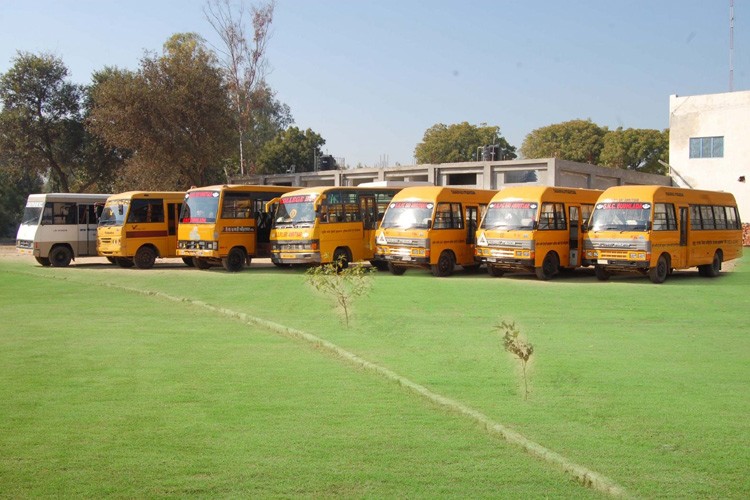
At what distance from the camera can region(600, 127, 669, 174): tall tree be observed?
69188mm

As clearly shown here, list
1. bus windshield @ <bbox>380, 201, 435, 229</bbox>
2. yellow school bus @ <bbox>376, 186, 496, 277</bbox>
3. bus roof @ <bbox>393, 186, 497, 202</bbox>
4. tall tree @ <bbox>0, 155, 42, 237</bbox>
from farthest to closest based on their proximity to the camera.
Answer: tall tree @ <bbox>0, 155, 42, 237</bbox> → bus roof @ <bbox>393, 186, 497, 202</bbox> → bus windshield @ <bbox>380, 201, 435, 229</bbox> → yellow school bus @ <bbox>376, 186, 496, 277</bbox>

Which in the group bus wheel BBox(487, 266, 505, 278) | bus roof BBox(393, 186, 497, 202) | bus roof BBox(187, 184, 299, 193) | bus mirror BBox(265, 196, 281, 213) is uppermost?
bus roof BBox(187, 184, 299, 193)

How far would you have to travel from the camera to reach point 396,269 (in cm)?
2427

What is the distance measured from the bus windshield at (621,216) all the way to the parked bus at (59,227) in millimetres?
17456

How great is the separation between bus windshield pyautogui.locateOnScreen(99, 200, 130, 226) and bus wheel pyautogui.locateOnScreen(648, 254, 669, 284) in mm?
16533

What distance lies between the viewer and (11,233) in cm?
5850

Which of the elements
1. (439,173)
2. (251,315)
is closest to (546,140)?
(439,173)

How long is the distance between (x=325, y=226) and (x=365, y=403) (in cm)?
1667

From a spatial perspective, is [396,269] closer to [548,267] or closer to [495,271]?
[495,271]

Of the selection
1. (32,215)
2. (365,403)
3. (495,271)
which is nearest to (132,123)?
(32,215)

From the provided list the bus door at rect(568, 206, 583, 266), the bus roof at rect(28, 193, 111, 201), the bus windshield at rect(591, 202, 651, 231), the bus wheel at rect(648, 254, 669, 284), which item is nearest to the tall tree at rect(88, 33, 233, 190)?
the bus roof at rect(28, 193, 111, 201)

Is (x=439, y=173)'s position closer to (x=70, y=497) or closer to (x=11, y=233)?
(x=11, y=233)

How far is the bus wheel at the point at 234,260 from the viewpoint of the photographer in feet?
82.7

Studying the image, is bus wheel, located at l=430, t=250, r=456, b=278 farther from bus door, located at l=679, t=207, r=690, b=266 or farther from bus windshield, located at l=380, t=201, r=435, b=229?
bus door, located at l=679, t=207, r=690, b=266
